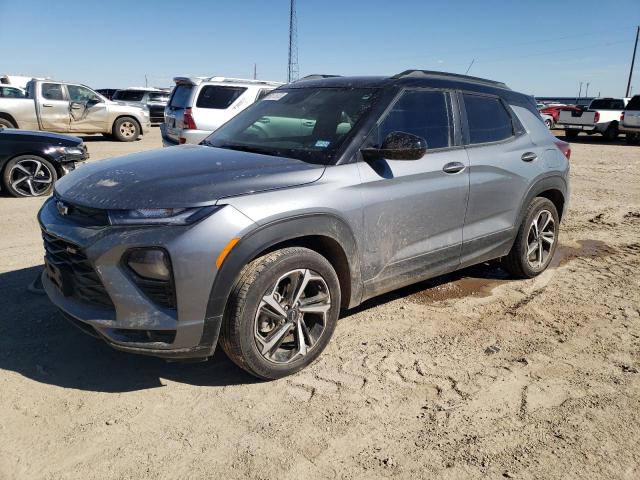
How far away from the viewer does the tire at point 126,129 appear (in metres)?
16.9

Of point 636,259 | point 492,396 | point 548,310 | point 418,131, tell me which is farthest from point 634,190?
point 492,396

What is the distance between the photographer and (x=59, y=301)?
10.0ft

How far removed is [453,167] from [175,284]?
2.29 meters

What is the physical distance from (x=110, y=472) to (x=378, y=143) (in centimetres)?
247

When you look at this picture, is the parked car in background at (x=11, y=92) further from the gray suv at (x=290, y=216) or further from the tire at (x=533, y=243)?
the tire at (x=533, y=243)

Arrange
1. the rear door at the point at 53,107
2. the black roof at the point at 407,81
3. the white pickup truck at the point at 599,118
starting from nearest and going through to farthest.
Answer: the black roof at the point at 407,81 < the rear door at the point at 53,107 < the white pickup truck at the point at 599,118

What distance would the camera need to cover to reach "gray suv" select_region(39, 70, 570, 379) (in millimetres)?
2732

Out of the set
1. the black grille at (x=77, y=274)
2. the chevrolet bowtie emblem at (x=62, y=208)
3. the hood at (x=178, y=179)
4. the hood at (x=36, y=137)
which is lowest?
the black grille at (x=77, y=274)

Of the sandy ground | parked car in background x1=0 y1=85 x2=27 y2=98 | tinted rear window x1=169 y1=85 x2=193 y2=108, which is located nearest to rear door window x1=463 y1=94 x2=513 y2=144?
the sandy ground

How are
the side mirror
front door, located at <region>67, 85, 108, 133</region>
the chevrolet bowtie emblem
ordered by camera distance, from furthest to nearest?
front door, located at <region>67, 85, 108, 133</region> < the side mirror < the chevrolet bowtie emblem

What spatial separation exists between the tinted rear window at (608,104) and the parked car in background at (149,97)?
1954 cm

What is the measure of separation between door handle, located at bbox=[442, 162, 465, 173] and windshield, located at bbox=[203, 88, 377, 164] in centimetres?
75

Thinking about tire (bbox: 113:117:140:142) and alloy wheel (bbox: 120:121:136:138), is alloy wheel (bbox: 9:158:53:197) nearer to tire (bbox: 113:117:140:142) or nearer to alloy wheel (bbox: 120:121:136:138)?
tire (bbox: 113:117:140:142)

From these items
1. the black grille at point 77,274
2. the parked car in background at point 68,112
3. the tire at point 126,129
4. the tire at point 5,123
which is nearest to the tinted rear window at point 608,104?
the tire at point 126,129
